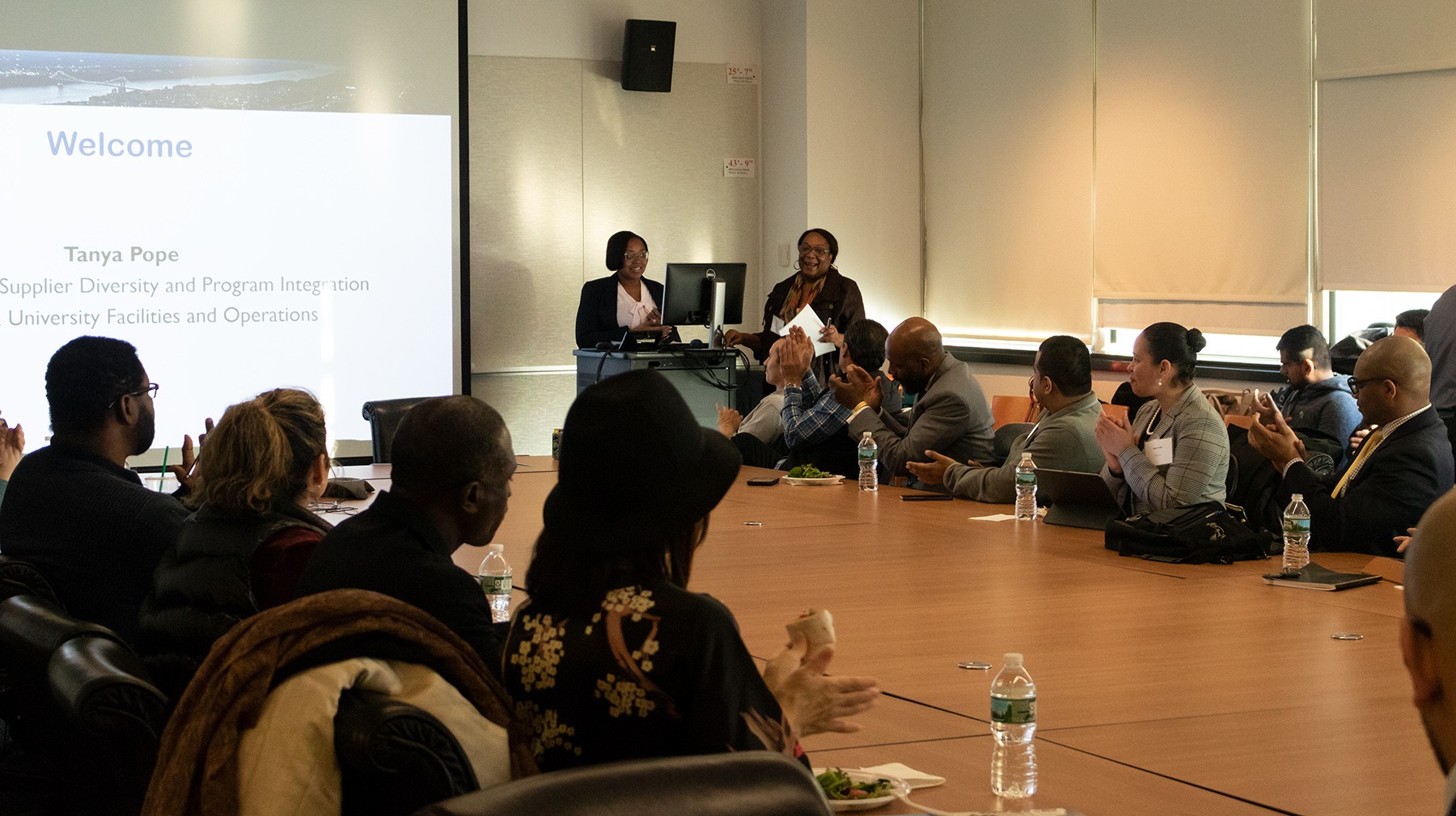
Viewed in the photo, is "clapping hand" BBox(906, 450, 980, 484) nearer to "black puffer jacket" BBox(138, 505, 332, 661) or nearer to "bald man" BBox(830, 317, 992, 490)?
"bald man" BBox(830, 317, 992, 490)

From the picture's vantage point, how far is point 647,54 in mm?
9859

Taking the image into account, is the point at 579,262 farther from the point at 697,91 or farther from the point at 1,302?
the point at 1,302

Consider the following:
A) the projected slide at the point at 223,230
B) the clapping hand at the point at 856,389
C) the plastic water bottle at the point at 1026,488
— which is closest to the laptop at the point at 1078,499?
the plastic water bottle at the point at 1026,488

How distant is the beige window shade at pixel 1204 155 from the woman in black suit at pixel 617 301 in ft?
8.66

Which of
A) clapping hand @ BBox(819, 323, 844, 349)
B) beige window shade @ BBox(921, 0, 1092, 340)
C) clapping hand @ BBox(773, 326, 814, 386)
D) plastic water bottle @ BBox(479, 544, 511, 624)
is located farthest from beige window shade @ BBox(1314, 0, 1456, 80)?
plastic water bottle @ BBox(479, 544, 511, 624)

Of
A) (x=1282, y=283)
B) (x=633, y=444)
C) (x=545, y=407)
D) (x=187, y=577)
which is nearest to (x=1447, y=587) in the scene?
(x=633, y=444)

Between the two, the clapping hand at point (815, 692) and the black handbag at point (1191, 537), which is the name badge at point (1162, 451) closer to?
the black handbag at point (1191, 537)

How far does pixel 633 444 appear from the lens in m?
1.81

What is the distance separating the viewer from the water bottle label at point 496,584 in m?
3.64

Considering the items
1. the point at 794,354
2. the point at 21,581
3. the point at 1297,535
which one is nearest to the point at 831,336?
the point at 794,354

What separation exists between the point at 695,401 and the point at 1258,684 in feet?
20.8

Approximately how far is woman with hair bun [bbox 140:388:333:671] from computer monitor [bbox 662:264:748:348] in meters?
6.01

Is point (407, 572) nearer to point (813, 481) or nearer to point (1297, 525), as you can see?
point (1297, 525)

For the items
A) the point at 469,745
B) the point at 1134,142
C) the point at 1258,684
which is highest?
the point at 1134,142
